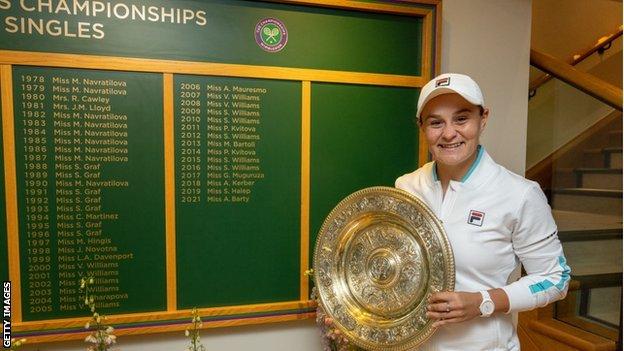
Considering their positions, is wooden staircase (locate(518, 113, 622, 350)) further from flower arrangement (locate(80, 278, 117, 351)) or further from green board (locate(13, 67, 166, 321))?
flower arrangement (locate(80, 278, 117, 351))

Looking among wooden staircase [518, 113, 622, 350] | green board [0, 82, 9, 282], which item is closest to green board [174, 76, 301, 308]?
green board [0, 82, 9, 282]

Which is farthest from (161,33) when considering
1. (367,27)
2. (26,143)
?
(367,27)

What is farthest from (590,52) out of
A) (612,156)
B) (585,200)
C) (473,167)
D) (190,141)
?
(190,141)

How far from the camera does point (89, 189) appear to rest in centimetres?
158

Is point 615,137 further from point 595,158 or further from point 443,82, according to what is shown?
point 443,82

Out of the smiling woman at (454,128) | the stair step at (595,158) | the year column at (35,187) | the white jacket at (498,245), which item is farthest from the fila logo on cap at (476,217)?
the stair step at (595,158)

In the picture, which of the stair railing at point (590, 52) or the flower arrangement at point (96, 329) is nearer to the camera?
the flower arrangement at point (96, 329)

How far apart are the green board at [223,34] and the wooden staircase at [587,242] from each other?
1680mm

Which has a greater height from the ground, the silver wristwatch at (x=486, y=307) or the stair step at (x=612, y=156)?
the stair step at (x=612, y=156)

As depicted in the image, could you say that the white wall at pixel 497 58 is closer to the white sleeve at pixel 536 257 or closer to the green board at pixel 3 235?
the white sleeve at pixel 536 257

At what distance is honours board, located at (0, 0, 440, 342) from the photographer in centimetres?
153

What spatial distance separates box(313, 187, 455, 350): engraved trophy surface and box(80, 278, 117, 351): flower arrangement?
0.79 metres

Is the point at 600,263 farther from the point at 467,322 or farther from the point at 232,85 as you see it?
the point at 232,85

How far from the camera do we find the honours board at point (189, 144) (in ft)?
5.03
